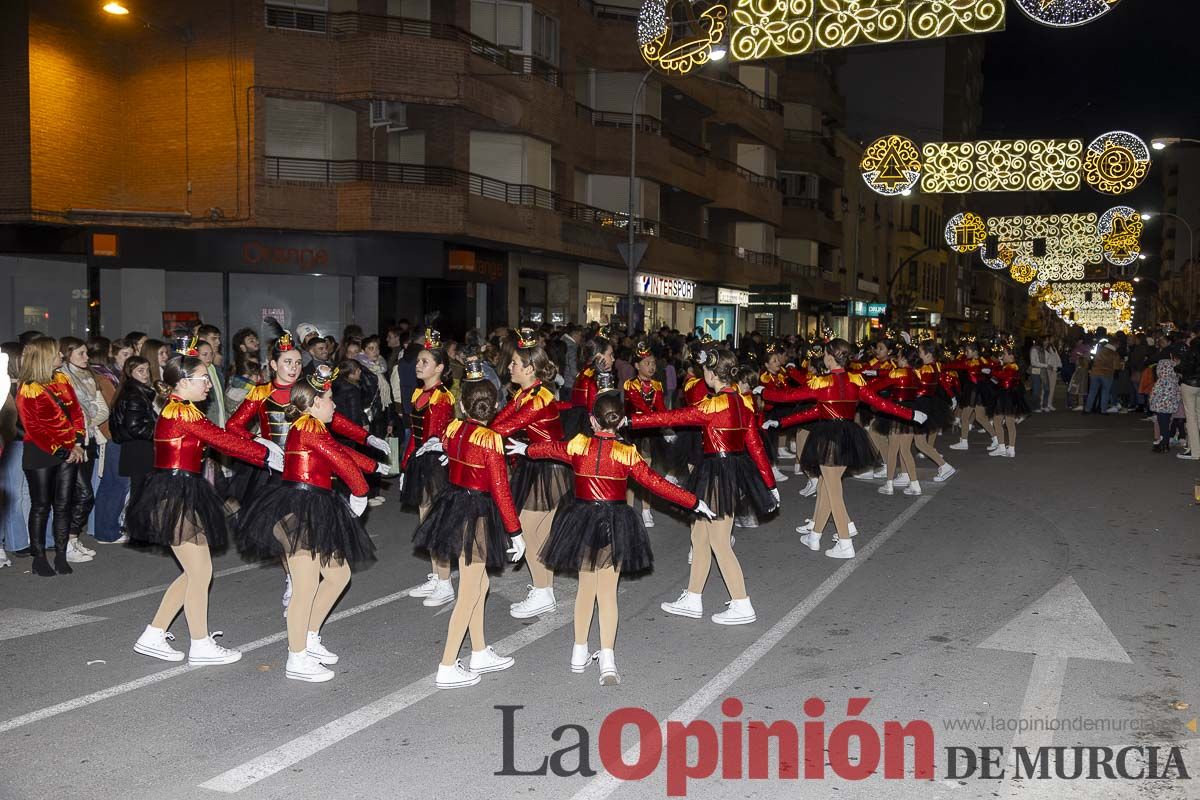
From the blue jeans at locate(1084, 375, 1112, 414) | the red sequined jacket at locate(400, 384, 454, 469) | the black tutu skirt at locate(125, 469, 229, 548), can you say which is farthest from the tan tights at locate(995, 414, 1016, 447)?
the black tutu skirt at locate(125, 469, 229, 548)

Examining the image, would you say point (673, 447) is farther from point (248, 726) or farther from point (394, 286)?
point (394, 286)

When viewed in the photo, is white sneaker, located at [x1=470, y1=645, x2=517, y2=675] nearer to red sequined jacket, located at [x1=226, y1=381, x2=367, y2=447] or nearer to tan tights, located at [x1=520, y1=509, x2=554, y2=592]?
tan tights, located at [x1=520, y1=509, x2=554, y2=592]

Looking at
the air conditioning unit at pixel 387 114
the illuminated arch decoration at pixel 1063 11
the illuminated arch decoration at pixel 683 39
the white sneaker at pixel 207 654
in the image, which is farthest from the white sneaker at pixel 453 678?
the air conditioning unit at pixel 387 114

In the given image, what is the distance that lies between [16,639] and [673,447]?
662 centimetres

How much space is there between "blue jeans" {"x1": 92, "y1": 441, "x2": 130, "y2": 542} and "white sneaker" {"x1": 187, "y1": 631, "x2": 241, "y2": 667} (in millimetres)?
4567

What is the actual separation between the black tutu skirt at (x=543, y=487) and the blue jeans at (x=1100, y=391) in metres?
24.0

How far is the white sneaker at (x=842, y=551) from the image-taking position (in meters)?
10.2

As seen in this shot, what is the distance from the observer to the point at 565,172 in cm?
3055

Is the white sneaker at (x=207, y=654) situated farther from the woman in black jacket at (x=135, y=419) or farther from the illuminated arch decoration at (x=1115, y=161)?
the illuminated arch decoration at (x=1115, y=161)

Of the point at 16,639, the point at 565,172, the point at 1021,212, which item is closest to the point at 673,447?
the point at 16,639

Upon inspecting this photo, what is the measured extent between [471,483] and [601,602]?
1.09 meters

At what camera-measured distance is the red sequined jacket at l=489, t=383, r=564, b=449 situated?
8039 millimetres

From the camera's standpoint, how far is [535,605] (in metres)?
8.17

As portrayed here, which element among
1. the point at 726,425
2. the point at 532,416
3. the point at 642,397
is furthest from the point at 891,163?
the point at 532,416
